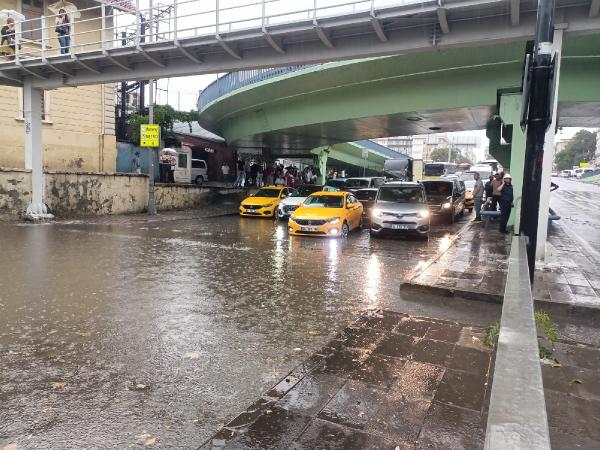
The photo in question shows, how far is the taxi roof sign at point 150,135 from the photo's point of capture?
19.8m

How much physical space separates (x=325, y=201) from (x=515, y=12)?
25.0 ft

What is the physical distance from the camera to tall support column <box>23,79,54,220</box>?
16.8m

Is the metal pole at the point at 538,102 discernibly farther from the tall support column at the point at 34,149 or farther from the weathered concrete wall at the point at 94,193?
the weathered concrete wall at the point at 94,193

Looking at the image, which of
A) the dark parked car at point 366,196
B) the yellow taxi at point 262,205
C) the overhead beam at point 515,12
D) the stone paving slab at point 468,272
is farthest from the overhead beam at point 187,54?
the stone paving slab at point 468,272

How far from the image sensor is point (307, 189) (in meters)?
20.9

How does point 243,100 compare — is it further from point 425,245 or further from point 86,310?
point 86,310

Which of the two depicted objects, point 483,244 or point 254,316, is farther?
point 483,244

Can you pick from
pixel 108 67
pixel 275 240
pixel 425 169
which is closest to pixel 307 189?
pixel 275 240

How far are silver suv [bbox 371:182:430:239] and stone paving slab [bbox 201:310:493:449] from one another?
8.56 meters

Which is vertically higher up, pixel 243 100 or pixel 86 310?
pixel 243 100

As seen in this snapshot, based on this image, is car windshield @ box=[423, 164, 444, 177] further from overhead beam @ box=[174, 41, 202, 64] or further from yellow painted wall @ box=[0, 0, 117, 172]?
overhead beam @ box=[174, 41, 202, 64]

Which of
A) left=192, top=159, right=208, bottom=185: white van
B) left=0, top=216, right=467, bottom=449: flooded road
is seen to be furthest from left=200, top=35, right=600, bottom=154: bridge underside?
left=192, top=159, right=208, bottom=185: white van

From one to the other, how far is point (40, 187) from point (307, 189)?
415 inches

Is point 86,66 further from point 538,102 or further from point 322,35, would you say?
point 538,102
